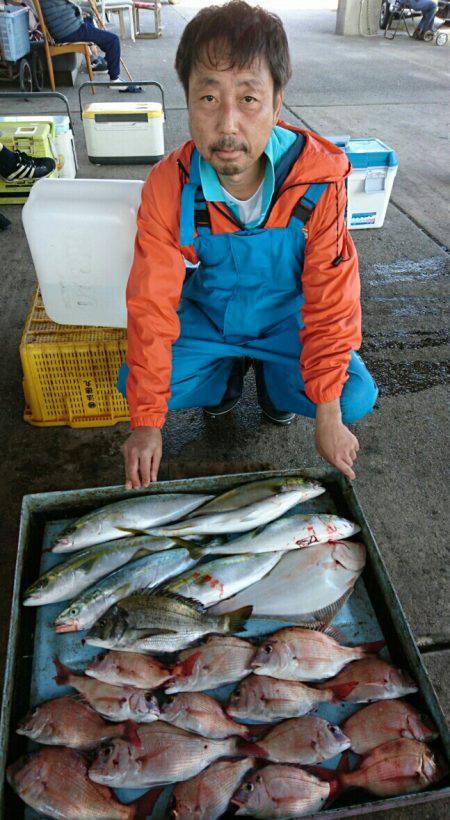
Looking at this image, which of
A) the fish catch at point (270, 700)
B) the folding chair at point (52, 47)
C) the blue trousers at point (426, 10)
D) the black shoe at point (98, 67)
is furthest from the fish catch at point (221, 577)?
the blue trousers at point (426, 10)

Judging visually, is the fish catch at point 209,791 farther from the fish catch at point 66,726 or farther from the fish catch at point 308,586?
the fish catch at point 308,586

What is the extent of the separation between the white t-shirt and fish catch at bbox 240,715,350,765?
144cm

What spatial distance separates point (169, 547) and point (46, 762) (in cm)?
64

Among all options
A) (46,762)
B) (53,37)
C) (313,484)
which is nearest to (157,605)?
(46,762)

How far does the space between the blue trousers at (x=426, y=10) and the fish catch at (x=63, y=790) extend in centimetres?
1411

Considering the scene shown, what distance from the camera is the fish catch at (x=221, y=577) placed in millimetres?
1641

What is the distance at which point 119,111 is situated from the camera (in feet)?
16.3

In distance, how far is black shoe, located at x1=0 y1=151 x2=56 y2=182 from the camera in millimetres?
4188

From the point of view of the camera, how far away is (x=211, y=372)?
7.84 feet

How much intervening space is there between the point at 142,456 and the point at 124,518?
22cm

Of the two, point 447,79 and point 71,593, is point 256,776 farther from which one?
point 447,79

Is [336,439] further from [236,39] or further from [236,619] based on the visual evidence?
[236,39]

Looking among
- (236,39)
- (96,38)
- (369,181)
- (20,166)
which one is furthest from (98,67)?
(236,39)

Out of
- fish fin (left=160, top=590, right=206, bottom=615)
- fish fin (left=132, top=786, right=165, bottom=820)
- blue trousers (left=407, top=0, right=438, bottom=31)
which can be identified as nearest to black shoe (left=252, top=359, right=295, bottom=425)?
fish fin (left=160, top=590, right=206, bottom=615)
